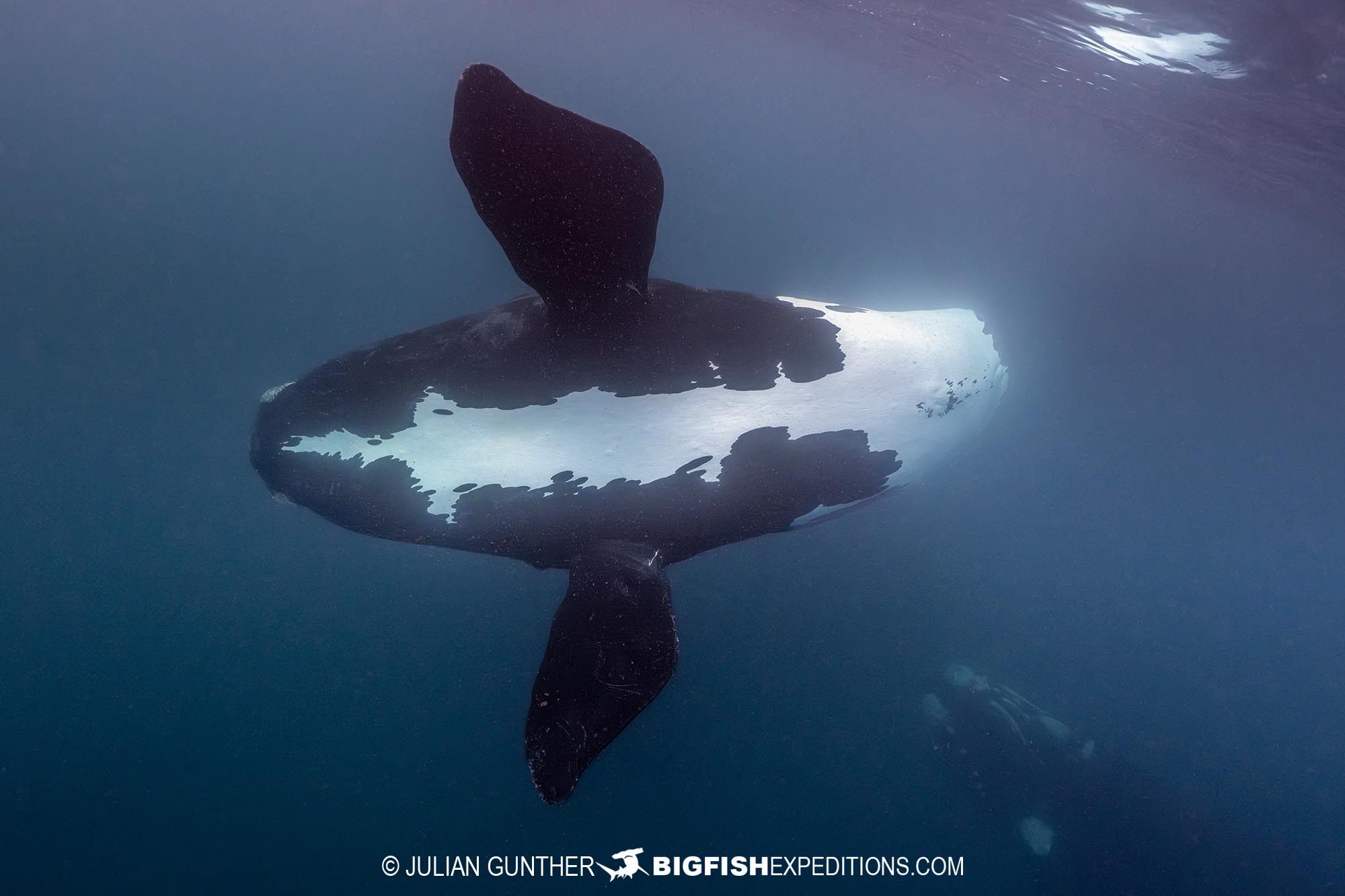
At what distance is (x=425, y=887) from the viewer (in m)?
13.5

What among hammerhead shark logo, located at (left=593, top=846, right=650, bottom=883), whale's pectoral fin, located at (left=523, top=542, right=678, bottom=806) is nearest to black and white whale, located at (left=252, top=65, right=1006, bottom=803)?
whale's pectoral fin, located at (left=523, top=542, right=678, bottom=806)

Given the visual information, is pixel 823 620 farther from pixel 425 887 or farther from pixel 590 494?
pixel 590 494

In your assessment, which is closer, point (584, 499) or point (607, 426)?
point (607, 426)

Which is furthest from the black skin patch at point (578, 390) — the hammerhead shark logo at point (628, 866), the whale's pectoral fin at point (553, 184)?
the hammerhead shark logo at point (628, 866)

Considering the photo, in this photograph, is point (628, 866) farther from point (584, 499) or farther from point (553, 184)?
point (553, 184)

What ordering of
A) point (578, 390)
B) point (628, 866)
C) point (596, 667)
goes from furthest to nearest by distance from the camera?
1. point (628, 866)
2. point (578, 390)
3. point (596, 667)

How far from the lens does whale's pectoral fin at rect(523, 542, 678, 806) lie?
9.25 feet

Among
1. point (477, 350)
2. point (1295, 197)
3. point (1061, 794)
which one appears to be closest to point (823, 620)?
point (1061, 794)

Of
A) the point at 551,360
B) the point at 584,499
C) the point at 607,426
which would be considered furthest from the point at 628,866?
the point at 551,360

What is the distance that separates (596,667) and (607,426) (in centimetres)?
146

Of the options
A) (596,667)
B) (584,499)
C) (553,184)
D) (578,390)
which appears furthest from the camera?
(584,499)

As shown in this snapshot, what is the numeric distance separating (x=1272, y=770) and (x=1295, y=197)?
21.9 m

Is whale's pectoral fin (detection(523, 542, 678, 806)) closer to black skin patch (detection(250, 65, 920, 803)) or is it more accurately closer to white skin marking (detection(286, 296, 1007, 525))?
black skin patch (detection(250, 65, 920, 803))

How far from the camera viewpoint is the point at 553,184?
7.59 ft
